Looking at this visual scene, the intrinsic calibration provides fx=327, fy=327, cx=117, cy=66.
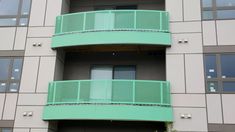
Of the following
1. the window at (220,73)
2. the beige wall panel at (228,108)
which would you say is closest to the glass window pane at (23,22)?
the window at (220,73)

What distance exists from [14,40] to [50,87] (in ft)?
11.8

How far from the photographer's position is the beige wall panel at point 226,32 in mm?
15531

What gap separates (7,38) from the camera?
57.2 ft

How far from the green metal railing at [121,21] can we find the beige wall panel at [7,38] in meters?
2.94

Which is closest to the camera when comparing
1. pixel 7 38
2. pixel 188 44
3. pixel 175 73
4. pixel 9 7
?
pixel 175 73

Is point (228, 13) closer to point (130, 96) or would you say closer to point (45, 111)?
point (130, 96)

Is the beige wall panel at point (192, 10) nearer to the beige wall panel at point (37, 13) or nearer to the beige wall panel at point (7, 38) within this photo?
the beige wall panel at point (37, 13)

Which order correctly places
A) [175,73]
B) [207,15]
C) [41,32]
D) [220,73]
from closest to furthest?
1. [220,73]
2. [175,73]
3. [207,15]
4. [41,32]

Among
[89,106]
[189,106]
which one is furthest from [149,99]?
[89,106]

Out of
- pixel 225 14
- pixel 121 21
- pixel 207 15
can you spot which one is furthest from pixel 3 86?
pixel 225 14

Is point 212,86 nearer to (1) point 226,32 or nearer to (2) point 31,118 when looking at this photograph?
(1) point 226,32

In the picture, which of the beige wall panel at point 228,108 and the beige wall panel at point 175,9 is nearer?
the beige wall panel at point 228,108

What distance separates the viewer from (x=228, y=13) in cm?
1616

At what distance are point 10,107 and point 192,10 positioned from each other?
33.6ft
